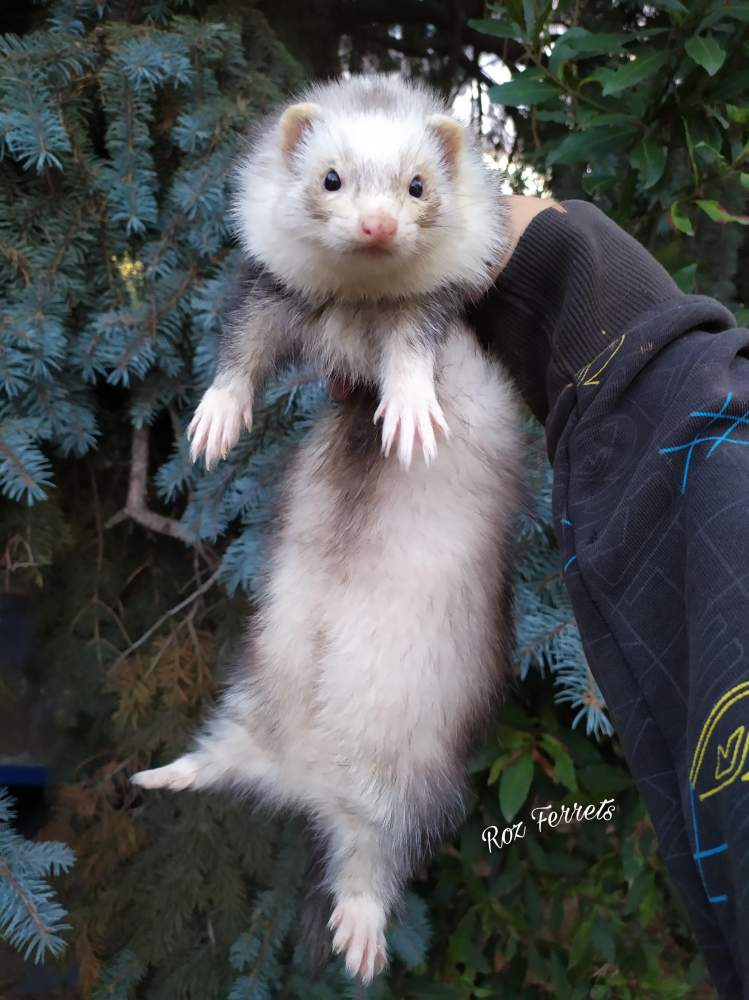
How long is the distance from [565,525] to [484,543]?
109 millimetres

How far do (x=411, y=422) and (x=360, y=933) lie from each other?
47 cm

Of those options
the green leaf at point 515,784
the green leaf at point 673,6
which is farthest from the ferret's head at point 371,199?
the green leaf at point 515,784

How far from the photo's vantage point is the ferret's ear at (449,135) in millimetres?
679

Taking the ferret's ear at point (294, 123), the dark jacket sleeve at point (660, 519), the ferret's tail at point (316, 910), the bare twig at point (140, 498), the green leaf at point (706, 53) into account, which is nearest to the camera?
the dark jacket sleeve at point (660, 519)

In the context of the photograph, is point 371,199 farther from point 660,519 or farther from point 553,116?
point 553,116

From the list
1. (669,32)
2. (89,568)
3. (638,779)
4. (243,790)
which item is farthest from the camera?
(89,568)

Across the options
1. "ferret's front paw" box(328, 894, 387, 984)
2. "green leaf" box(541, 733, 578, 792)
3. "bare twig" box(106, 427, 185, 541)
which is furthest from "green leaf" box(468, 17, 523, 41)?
"ferret's front paw" box(328, 894, 387, 984)

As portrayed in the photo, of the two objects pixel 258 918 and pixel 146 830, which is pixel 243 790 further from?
pixel 146 830

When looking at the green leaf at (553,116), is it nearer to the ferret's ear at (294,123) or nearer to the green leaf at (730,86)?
the green leaf at (730,86)

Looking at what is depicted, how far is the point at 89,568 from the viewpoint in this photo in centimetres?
134

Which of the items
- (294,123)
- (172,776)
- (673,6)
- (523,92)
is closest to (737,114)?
(673,6)

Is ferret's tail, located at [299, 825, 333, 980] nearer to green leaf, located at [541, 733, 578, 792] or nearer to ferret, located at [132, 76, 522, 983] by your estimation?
ferret, located at [132, 76, 522, 983]

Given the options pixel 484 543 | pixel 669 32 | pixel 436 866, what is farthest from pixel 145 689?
pixel 669 32

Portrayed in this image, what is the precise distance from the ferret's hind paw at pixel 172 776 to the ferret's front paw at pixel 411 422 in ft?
1.40
